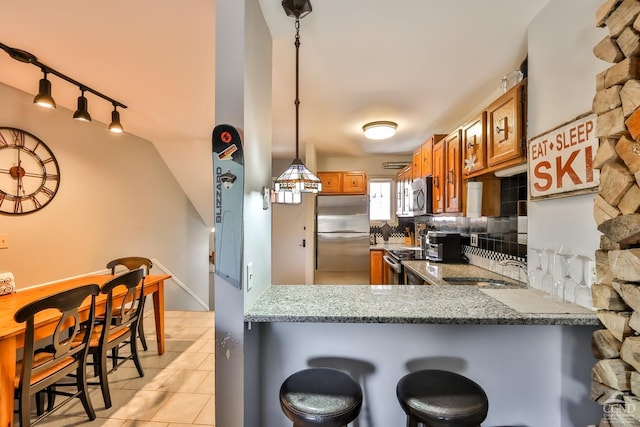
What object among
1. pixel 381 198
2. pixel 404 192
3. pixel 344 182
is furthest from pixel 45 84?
pixel 381 198

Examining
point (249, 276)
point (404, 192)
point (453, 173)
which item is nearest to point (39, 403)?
point (249, 276)

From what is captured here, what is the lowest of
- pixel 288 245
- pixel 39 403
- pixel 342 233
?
pixel 39 403

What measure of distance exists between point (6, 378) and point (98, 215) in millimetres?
2388

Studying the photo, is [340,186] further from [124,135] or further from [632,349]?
[632,349]

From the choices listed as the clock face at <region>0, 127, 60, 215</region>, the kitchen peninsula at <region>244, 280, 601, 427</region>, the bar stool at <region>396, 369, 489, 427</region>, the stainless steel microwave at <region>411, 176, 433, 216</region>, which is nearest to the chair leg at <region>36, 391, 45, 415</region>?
the clock face at <region>0, 127, 60, 215</region>

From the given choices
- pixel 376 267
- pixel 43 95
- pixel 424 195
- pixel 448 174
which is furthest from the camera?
pixel 376 267

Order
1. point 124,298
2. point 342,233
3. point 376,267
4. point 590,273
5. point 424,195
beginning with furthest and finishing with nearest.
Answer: point 342,233 → point 376,267 → point 424,195 → point 124,298 → point 590,273

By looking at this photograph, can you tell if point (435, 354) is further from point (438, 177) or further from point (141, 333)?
point (141, 333)

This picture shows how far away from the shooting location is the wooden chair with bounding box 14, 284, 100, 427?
1.55 meters

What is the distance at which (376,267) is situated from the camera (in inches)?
173

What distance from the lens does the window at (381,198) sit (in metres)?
5.05

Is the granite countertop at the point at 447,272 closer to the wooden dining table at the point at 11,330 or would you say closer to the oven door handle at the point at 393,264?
the oven door handle at the point at 393,264

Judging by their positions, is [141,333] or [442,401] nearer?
[442,401]

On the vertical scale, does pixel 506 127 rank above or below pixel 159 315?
above
